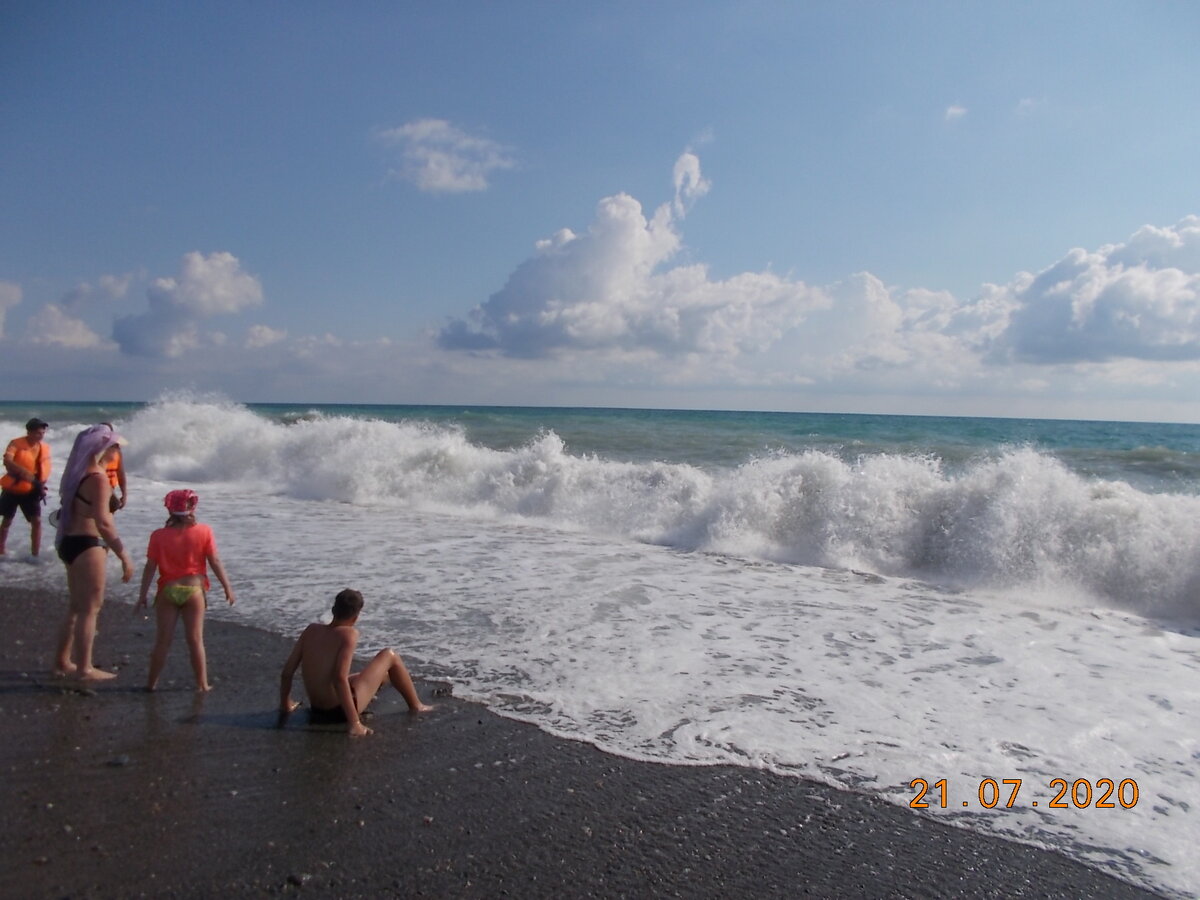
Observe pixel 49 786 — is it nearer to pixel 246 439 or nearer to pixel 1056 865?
pixel 1056 865

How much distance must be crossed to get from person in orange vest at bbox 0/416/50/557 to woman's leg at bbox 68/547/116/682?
3.84m

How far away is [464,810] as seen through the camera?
3.69 m

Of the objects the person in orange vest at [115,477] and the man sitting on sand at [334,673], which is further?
the person in orange vest at [115,477]

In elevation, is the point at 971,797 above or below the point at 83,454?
below

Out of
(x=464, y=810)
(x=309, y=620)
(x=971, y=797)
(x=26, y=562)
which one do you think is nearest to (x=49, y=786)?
(x=464, y=810)

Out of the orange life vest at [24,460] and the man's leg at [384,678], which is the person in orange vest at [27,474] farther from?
the man's leg at [384,678]

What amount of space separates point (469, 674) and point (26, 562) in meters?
6.19

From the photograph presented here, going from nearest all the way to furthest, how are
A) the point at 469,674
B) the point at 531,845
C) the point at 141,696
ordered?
the point at 531,845
the point at 141,696
the point at 469,674

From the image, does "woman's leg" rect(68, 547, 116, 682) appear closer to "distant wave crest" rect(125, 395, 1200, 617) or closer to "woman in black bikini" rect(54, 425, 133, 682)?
"woman in black bikini" rect(54, 425, 133, 682)

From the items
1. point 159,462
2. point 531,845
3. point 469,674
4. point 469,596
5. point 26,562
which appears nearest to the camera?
point 531,845

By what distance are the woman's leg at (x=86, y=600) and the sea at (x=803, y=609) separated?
82cm

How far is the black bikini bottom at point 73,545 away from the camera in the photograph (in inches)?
196

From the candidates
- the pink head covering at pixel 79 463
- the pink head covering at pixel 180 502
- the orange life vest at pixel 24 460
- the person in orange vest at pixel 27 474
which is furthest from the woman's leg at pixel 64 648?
the orange life vest at pixel 24 460

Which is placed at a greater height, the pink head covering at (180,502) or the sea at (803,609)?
the pink head covering at (180,502)
